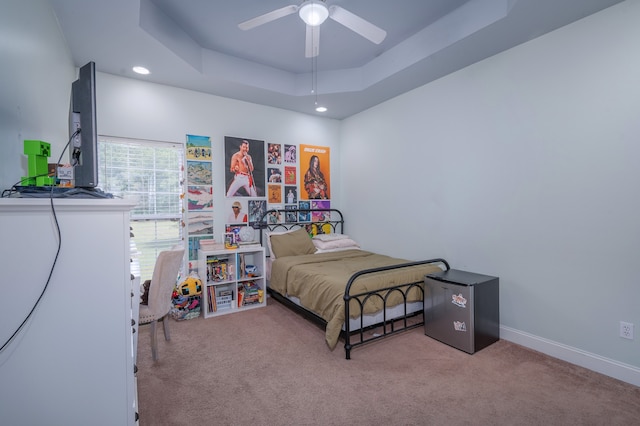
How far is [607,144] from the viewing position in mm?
2273

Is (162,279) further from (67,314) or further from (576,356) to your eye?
(576,356)

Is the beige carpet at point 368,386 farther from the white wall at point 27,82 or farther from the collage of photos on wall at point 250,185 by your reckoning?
the white wall at point 27,82

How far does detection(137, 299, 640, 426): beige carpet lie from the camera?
1.83 meters

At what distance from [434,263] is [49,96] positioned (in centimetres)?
380

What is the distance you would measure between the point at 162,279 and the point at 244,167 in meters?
2.09

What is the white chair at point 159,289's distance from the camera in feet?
7.88

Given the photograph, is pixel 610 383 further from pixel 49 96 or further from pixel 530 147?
pixel 49 96

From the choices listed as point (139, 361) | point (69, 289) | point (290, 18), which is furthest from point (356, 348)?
point (290, 18)

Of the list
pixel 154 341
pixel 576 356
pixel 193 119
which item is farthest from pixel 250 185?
pixel 576 356

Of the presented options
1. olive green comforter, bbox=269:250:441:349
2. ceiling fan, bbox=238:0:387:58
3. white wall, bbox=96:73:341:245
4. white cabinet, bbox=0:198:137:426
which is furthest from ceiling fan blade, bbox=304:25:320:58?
olive green comforter, bbox=269:250:441:349

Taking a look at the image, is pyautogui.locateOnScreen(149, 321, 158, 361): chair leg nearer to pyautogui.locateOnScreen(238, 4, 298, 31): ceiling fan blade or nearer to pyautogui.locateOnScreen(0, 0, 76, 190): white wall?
pyautogui.locateOnScreen(0, 0, 76, 190): white wall

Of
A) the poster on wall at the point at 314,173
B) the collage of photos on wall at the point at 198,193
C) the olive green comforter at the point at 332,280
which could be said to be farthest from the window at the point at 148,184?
the poster on wall at the point at 314,173

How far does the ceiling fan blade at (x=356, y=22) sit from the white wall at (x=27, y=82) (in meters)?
1.90

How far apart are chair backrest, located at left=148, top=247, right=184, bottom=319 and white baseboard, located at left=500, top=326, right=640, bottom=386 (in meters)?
3.09
